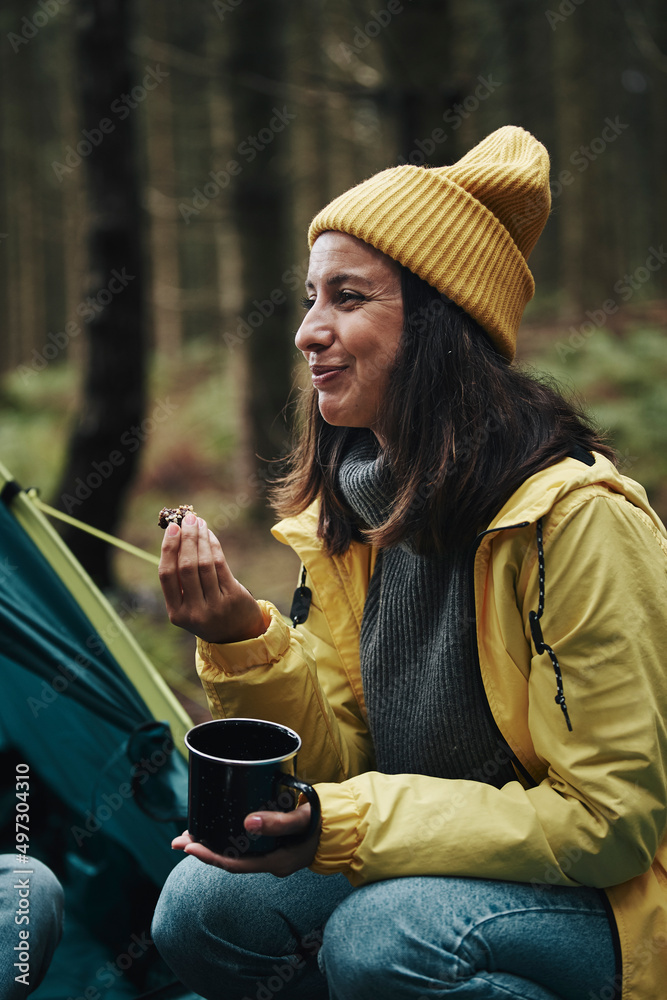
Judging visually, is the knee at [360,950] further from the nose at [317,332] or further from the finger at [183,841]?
the nose at [317,332]

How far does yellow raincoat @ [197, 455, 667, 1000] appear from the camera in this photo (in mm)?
1529

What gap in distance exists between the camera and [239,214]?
24.1ft

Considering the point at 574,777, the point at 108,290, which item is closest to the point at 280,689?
the point at 574,777

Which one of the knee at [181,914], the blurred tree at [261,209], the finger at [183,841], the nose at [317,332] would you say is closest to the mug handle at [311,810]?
the finger at [183,841]

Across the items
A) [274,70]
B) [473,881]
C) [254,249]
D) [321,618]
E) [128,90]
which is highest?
[274,70]

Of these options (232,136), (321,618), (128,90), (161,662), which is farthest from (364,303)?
(232,136)

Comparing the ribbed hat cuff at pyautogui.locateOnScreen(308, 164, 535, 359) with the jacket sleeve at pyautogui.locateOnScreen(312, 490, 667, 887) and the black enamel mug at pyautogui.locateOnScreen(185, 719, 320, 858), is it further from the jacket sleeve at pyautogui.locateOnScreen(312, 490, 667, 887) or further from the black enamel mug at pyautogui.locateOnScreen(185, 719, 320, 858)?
the black enamel mug at pyautogui.locateOnScreen(185, 719, 320, 858)

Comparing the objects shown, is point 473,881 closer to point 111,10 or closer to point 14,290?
point 111,10

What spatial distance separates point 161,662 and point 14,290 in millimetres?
15185

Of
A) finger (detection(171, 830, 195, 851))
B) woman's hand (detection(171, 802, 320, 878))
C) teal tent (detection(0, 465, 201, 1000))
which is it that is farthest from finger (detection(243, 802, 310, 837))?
teal tent (detection(0, 465, 201, 1000))

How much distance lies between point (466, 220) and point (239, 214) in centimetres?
585

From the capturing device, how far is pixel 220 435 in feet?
37.0

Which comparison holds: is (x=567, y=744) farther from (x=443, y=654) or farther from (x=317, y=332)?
(x=317, y=332)

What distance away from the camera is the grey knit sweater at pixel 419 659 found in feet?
5.90
